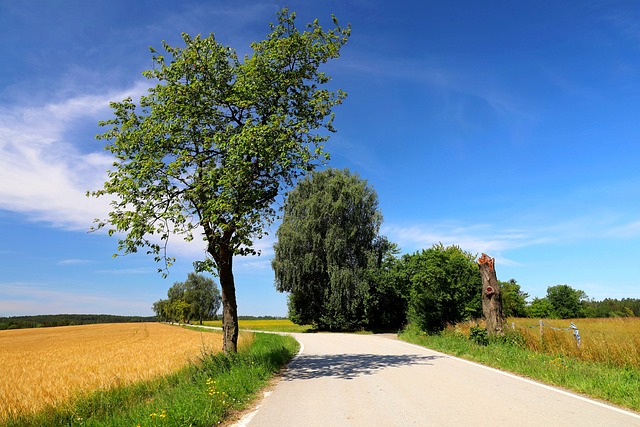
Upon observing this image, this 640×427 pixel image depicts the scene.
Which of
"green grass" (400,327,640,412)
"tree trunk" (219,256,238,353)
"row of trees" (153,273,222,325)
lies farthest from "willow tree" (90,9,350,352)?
"row of trees" (153,273,222,325)

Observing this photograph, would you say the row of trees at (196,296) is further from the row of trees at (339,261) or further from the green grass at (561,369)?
the green grass at (561,369)

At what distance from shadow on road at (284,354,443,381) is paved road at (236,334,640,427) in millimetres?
106

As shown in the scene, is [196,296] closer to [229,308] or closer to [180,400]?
[229,308]

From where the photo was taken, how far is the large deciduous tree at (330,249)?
3778 centimetres

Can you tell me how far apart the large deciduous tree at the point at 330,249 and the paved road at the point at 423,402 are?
2680 centimetres

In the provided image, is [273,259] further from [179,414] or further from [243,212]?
[179,414]

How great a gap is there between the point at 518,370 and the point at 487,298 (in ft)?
19.4

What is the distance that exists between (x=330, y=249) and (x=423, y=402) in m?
31.0

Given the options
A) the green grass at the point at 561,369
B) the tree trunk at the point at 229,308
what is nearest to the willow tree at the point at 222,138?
the tree trunk at the point at 229,308

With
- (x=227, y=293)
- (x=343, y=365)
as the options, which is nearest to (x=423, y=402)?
(x=343, y=365)

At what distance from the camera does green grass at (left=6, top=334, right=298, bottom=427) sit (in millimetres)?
5945

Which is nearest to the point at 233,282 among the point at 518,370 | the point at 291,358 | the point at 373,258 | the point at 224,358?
the point at 224,358

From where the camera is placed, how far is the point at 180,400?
679 centimetres

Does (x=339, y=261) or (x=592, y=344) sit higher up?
(x=339, y=261)
